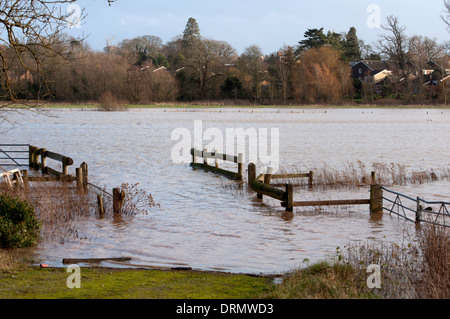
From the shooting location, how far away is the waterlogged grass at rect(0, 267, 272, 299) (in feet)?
28.2

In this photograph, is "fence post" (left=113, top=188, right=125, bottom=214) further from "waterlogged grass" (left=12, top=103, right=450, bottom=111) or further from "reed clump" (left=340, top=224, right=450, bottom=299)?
"waterlogged grass" (left=12, top=103, right=450, bottom=111)

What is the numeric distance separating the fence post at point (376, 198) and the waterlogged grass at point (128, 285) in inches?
319

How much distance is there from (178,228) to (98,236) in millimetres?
2383

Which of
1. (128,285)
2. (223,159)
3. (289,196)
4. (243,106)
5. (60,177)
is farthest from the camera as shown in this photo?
(243,106)

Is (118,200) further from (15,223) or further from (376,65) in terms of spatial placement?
(376,65)

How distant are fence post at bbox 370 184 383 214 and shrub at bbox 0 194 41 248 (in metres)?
9.92

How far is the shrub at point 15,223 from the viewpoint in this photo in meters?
12.1

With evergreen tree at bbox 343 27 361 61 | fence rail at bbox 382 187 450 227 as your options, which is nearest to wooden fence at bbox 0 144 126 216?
fence rail at bbox 382 187 450 227

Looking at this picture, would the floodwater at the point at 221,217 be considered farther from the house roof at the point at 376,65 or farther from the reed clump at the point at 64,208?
the house roof at the point at 376,65

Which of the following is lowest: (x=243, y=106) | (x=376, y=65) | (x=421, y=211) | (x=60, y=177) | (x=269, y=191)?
(x=421, y=211)

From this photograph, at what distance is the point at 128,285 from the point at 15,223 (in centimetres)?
420

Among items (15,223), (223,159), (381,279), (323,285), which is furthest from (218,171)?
(323,285)

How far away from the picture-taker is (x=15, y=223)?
12328 millimetres

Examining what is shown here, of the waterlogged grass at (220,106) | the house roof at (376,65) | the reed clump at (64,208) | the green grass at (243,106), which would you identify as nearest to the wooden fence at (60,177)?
the reed clump at (64,208)
